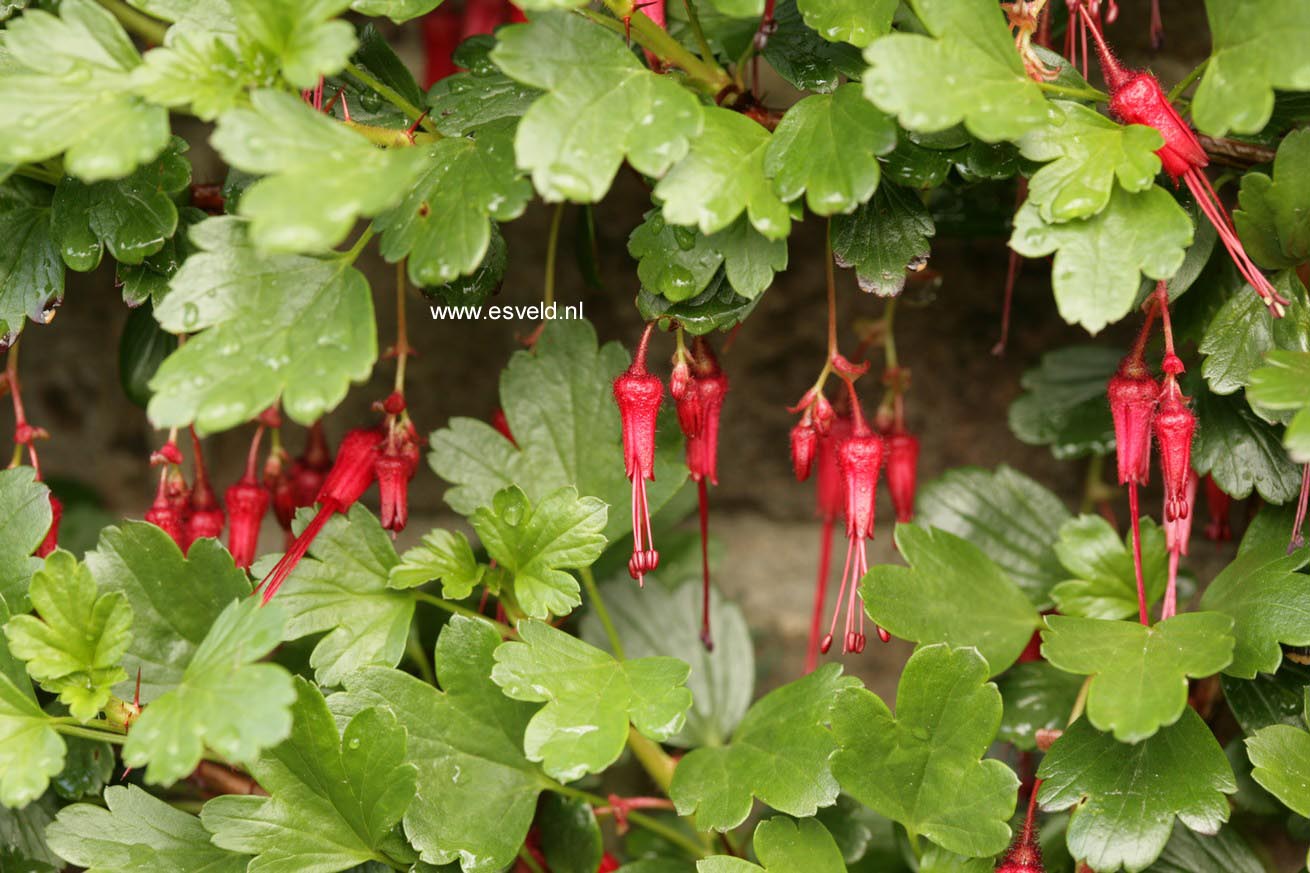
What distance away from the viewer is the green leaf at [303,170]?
1.96 feet

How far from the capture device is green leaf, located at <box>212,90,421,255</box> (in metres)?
0.60

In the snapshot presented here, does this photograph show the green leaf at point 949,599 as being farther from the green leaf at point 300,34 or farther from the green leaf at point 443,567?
the green leaf at point 300,34

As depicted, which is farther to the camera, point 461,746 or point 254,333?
point 461,746

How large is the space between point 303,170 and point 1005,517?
28.3 inches

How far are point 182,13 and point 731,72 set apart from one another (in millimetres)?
418

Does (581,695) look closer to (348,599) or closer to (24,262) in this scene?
(348,599)

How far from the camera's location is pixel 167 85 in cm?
68

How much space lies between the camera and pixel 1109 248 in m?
0.73

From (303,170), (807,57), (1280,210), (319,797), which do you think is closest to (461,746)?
(319,797)

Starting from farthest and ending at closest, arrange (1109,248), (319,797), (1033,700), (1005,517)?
(1005,517) < (1033,700) < (319,797) < (1109,248)

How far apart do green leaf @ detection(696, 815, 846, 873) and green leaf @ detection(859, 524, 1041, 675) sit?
0.16 metres

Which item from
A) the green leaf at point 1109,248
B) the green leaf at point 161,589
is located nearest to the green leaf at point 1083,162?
the green leaf at point 1109,248

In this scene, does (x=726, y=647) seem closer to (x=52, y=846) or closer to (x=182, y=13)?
(x=52, y=846)

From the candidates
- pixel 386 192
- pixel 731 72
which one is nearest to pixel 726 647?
pixel 731 72
